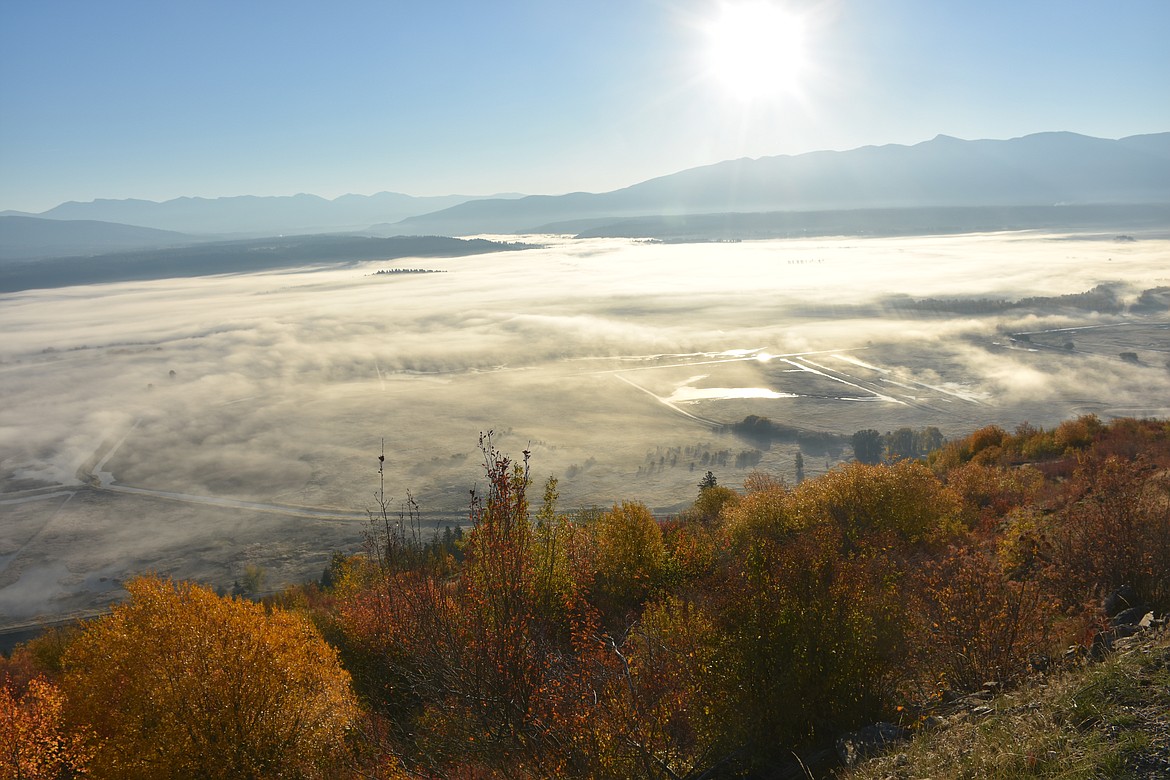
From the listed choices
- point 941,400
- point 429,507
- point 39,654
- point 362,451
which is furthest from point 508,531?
point 941,400

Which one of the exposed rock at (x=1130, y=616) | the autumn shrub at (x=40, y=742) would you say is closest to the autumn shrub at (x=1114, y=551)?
the exposed rock at (x=1130, y=616)

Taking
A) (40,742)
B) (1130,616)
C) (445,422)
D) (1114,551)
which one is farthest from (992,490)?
(445,422)

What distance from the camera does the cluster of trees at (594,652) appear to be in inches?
467

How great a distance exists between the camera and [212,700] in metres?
20.3

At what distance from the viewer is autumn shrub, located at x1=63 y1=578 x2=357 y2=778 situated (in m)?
19.6

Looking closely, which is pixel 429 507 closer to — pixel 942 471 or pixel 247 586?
pixel 247 586

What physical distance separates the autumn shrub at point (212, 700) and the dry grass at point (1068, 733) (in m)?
16.5

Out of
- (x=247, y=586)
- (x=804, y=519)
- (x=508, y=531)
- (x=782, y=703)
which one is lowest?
(x=247, y=586)

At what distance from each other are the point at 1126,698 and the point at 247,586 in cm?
8932

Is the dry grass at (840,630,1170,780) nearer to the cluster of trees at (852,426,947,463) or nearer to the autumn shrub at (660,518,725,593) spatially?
the autumn shrub at (660,518,725,593)

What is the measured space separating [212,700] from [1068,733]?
2161 centimetres

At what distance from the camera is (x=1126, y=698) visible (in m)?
8.93

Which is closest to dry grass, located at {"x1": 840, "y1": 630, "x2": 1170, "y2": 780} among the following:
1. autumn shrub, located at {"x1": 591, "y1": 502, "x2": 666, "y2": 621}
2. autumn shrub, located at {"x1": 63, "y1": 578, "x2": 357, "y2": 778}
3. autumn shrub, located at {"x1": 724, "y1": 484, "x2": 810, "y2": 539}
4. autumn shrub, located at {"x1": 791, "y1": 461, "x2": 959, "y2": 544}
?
autumn shrub, located at {"x1": 63, "y1": 578, "x2": 357, "y2": 778}

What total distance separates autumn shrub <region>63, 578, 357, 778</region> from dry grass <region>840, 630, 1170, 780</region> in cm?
1648
